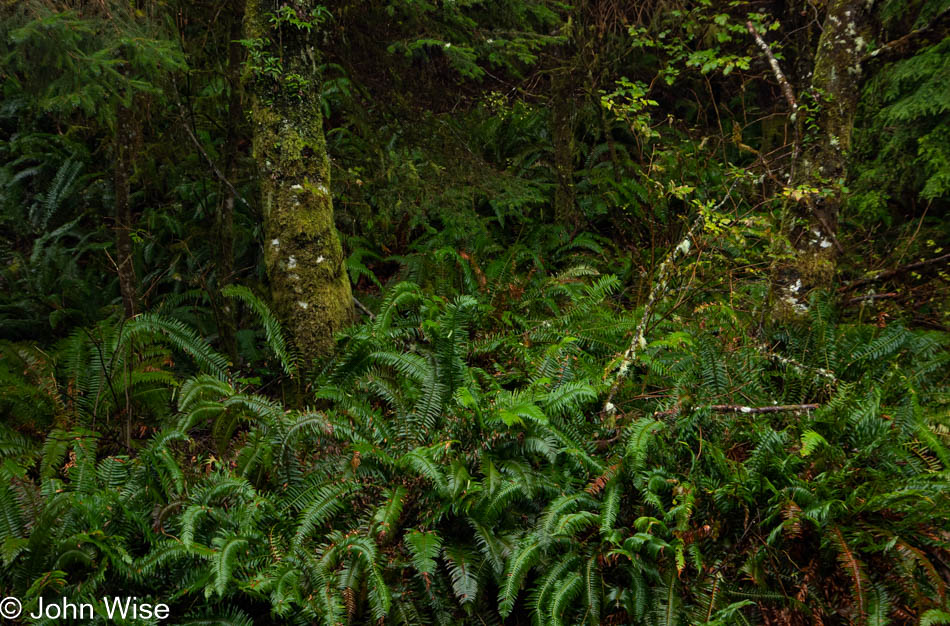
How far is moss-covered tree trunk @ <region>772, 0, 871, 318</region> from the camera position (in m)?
4.24

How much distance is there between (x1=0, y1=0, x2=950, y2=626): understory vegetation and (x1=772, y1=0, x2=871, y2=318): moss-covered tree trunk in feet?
0.11

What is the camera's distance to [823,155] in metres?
4.32

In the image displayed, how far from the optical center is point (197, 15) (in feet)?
15.6

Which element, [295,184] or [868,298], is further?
[868,298]

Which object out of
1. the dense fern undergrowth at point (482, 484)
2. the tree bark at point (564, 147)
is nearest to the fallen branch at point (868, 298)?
the dense fern undergrowth at point (482, 484)

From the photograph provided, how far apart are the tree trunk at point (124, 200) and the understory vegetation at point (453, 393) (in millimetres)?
32

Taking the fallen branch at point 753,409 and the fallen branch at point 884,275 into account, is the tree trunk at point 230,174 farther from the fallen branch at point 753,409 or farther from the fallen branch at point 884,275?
the fallen branch at point 884,275

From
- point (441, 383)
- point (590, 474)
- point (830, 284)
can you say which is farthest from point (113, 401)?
point (830, 284)

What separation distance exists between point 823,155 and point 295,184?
3970mm

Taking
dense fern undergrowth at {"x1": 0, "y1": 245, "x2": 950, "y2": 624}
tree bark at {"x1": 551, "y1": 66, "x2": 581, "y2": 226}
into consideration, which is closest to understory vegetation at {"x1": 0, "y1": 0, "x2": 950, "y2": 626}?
dense fern undergrowth at {"x1": 0, "y1": 245, "x2": 950, "y2": 624}

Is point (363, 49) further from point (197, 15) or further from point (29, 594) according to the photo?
point (29, 594)

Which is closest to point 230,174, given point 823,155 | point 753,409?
point 753,409

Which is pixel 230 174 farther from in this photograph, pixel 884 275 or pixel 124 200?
pixel 884 275

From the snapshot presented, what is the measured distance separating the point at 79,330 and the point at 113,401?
0.58 m
